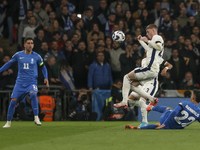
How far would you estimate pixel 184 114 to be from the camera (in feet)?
27.7

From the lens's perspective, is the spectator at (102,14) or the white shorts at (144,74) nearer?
the white shorts at (144,74)

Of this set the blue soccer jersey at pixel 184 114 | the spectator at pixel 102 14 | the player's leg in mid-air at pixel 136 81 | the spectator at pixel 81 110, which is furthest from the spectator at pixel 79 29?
the blue soccer jersey at pixel 184 114

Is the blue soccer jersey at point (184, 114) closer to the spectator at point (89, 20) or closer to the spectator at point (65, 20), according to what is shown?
the spectator at point (89, 20)

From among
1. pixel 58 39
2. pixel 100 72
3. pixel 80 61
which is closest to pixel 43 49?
pixel 58 39

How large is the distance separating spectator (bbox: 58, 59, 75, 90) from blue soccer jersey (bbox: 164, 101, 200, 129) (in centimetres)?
639

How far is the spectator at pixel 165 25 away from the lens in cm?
1596

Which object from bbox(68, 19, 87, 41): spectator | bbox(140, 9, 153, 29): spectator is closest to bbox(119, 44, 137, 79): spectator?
bbox(68, 19, 87, 41): spectator

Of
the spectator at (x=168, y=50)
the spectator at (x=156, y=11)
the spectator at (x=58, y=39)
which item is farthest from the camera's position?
the spectator at (x=156, y=11)

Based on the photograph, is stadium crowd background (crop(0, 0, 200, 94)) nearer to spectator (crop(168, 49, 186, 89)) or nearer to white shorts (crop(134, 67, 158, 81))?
spectator (crop(168, 49, 186, 89))

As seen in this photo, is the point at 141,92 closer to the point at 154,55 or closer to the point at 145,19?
the point at 154,55

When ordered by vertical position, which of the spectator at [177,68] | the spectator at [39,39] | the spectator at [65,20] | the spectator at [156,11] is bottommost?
the spectator at [177,68]

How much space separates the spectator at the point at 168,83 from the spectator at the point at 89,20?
3.69 meters

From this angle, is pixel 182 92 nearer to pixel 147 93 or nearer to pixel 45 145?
pixel 147 93

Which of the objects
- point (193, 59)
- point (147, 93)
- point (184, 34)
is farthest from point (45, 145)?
point (184, 34)
